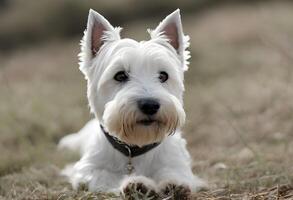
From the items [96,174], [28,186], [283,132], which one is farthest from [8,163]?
[283,132]

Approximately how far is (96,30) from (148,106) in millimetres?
1233

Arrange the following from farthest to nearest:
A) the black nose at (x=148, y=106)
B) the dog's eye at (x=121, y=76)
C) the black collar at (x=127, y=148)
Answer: the black collar at (x=127, y=148)
the dog's eye at (x=121, y=76)
the black nose at (x=148, y=106)

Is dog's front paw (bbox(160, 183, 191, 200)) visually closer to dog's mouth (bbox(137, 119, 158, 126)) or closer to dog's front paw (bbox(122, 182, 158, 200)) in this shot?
dog's front paw (bbox(122, 182, 158, 200))

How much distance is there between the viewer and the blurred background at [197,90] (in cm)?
714

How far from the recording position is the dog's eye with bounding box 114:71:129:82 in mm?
6029

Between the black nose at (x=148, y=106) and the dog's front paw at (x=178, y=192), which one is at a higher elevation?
the black nose at (x=148, y=106)

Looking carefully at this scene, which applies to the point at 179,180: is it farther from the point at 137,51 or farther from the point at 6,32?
the point at 6,32

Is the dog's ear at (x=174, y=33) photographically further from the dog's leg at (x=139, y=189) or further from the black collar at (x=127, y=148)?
the dog's leg at (x=139, y=189)

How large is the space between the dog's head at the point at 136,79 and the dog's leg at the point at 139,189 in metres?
0.33

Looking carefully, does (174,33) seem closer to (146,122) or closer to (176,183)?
(146,122)

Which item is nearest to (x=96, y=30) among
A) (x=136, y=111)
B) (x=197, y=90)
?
(x=136, y=111)

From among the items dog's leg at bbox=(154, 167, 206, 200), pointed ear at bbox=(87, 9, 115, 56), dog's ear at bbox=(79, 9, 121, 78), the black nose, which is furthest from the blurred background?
pointed ear at bbox=(87, 9, 115, 56)

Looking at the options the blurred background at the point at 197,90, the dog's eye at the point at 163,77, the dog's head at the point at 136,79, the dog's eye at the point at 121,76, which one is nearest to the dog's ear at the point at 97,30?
the dog's head at the point at 136,79

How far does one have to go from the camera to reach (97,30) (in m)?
6.51
